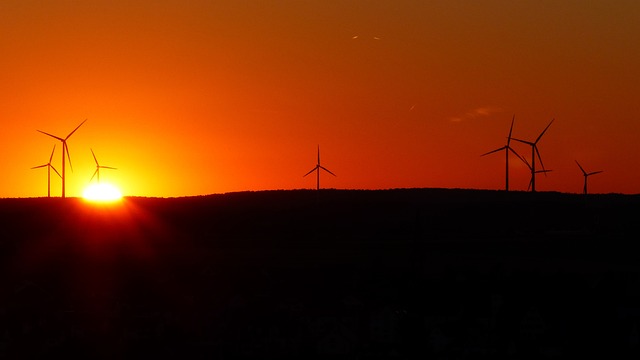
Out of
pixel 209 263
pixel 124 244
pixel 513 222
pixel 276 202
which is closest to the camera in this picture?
pixel 209 263

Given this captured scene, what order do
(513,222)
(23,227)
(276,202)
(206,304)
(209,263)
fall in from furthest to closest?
(276,202), (513,222), (23,227), (209,263), (206,304)

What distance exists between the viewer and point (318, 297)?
4328cm

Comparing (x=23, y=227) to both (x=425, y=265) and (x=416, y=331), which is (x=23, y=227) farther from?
(x=416, y=331)

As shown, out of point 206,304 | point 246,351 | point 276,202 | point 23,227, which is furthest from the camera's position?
point 276,202

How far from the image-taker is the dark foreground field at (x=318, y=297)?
3616 centimetres

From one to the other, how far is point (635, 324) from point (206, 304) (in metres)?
13.9

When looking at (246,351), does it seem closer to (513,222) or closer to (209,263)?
(209,263)

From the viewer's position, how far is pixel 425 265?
53719 mm

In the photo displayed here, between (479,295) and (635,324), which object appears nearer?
(635,324)

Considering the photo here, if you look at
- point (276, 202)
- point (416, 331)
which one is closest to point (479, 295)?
point (416, 331)

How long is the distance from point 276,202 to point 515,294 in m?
84.0

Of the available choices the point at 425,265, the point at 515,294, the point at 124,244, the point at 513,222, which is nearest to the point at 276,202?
the point at 513,222

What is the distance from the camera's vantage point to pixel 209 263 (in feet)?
170

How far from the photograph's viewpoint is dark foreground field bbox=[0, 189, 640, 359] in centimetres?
3616
